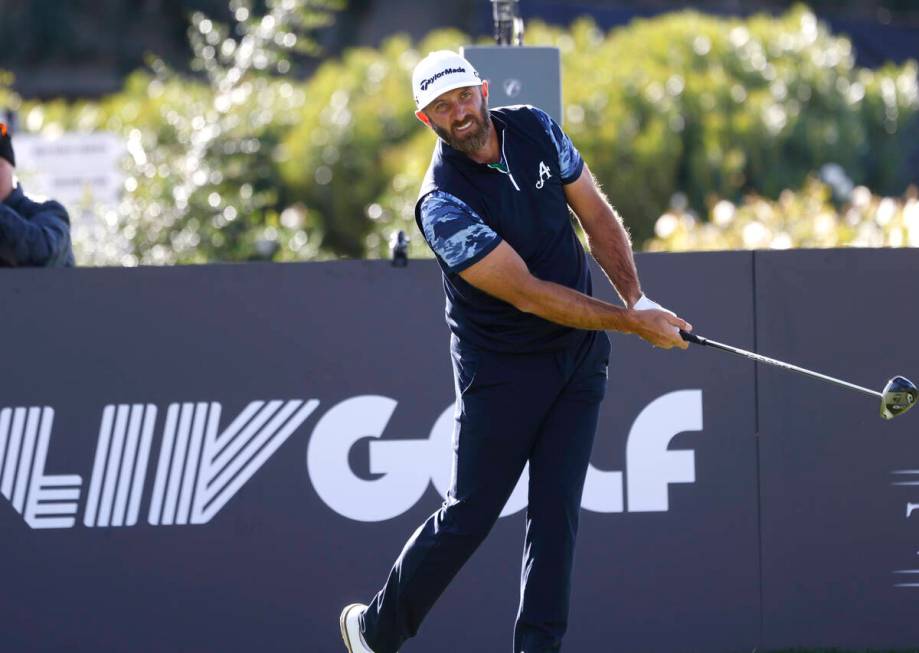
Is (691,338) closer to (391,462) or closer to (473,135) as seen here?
(473,135)

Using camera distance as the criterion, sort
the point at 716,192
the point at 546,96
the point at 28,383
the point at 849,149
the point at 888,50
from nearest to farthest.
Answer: the point at 28,383 → the point at 546,96 → the point at 716,192 → the point at 849,149 → the point at 888,50

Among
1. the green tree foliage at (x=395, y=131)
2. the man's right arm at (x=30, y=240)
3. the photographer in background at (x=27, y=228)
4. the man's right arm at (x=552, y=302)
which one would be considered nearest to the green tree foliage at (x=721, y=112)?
the green tree foliage at (x=395, y=131)

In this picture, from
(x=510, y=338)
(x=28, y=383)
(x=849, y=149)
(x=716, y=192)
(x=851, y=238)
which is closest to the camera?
(x=510, y=338)

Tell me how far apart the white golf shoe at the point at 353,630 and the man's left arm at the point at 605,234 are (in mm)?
1445

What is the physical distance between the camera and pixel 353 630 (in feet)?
16.5

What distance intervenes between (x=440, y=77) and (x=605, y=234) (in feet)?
2.67

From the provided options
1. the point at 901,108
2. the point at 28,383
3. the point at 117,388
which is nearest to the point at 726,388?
the point at 117,388

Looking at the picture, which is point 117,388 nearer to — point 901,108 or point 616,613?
point 616,613

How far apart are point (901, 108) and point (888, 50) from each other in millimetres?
7556

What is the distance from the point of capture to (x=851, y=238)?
1095 centimetres

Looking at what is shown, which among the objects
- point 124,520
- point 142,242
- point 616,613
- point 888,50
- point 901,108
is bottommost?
point 616,613

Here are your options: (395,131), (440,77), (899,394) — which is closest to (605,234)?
(440,77)

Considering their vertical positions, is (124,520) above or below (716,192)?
below

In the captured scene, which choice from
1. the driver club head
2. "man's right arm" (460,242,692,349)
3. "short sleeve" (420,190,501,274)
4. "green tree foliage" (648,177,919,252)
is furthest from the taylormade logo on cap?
"green tree foliage" (648,177,919,252)
